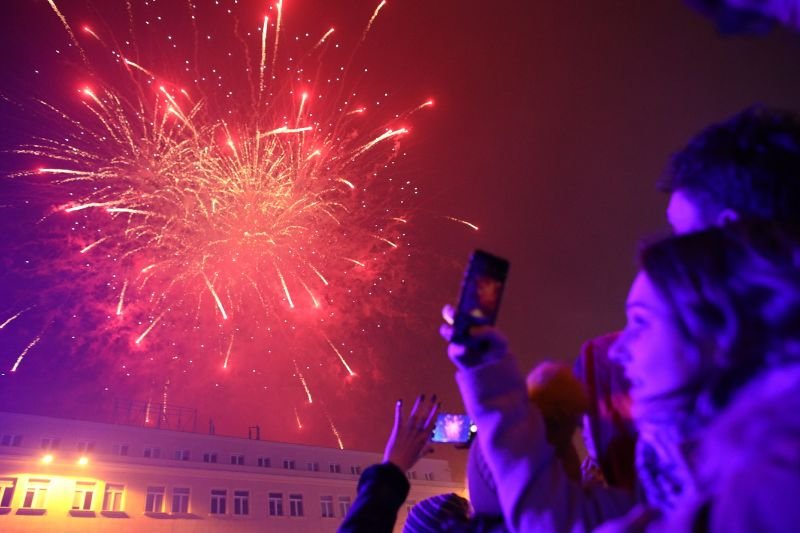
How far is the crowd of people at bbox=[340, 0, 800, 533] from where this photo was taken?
0.89 metres

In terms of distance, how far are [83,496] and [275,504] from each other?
937 centimetres

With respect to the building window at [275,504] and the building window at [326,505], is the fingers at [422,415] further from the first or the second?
the building window at [326,505]

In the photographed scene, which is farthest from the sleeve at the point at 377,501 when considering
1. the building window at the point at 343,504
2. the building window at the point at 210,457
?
the building window at the point at 343,504

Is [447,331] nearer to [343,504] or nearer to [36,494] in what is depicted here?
[36,494]

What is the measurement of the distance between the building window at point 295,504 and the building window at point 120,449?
28.9 feet

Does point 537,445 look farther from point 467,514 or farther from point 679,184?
point 679,184

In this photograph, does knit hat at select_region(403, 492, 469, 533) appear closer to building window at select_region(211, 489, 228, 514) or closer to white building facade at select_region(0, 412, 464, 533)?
white building facade at select_region(0, 412, 464, 533)

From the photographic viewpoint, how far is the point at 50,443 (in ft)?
82.6

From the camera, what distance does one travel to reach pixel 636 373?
1.49 m

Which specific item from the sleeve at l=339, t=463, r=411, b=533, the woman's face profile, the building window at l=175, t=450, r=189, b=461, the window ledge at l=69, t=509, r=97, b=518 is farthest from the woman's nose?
the building window at l=175, t=450, r=189, b=461

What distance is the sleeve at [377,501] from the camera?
8.11ft

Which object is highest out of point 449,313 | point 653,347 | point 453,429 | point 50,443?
point 50,443

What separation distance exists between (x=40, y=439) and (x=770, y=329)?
1196 inches

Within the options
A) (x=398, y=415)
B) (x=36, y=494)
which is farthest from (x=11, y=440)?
(x=398, y=415)
